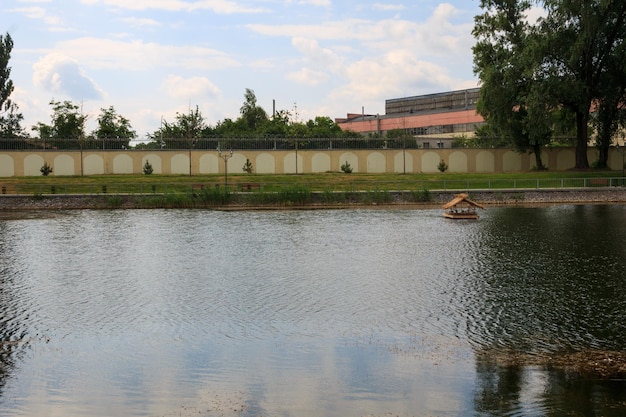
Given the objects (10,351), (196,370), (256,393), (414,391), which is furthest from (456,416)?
(10,351)

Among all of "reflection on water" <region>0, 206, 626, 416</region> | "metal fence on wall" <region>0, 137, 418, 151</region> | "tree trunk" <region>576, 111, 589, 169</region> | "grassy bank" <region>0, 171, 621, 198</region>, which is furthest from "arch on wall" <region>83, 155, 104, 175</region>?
"tree trunk" <region>576, 111, 589, 169</region>

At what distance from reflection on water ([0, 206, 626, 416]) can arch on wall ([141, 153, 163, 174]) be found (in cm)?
4081

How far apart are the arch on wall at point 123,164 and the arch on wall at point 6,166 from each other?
958 centimetres

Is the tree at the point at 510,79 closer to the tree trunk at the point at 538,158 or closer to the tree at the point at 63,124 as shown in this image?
the tree trunk at the point at 538,158

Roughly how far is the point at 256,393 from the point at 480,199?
42298 millimetres

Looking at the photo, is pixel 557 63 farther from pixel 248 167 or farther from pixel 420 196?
pixel 248 167

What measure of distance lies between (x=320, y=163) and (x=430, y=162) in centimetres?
1162

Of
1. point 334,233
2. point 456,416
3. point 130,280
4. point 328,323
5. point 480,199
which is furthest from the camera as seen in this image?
point 480,199

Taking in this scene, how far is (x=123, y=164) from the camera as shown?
7094cm

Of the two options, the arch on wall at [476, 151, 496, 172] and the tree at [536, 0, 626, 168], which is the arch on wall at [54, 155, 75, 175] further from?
the tree at [536, 0, 626, 168]

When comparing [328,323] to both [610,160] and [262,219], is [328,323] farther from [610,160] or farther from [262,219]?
[610,160]

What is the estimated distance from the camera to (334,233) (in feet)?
110

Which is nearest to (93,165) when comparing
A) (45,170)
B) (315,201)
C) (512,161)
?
(45,170)

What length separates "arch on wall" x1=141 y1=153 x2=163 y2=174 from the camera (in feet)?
233
